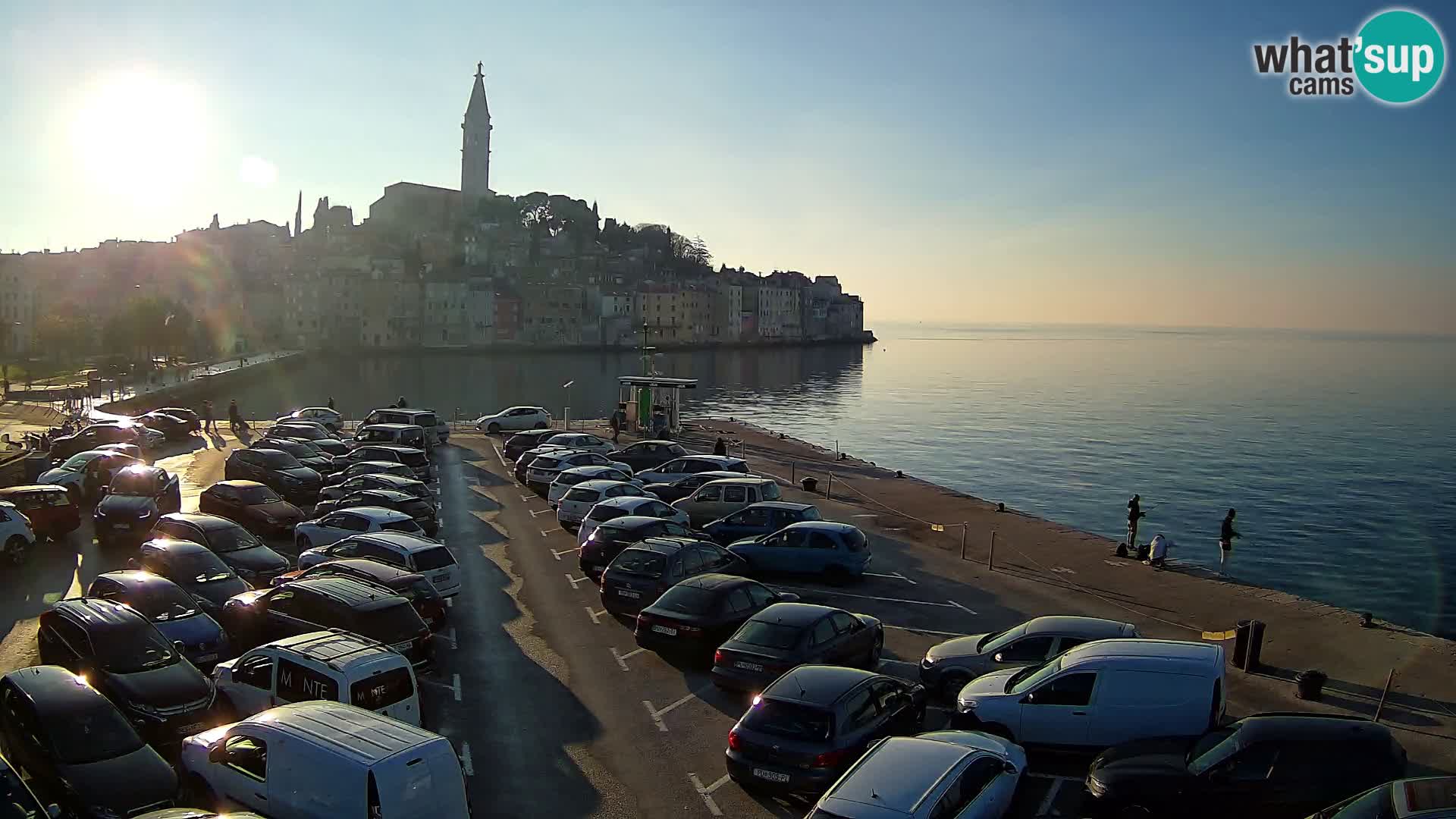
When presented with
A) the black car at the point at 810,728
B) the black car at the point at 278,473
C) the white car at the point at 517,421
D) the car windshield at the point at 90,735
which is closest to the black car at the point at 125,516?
the black car at the point at 278,473

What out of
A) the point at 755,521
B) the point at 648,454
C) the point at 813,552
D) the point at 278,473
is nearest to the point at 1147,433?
the point at 648,454

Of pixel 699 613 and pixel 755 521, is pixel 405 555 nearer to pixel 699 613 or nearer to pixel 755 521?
pixel 699 613

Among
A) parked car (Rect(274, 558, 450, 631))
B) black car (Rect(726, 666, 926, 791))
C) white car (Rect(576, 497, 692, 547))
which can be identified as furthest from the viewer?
white car (Rect(576, 497, 692, 547))

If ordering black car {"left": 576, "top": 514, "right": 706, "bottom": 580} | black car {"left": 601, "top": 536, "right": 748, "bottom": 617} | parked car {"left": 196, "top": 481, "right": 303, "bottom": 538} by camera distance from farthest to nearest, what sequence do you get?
parked car {"left": 196, "top": 481, "right": 303, "bottom": 538} < black car {"left": 576, "top": 514, "right": 706, "bottom": 580} < black car {"left": 601, "top": 536, "right": 748, "bottom": 617}

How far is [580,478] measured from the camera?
24.3 meters

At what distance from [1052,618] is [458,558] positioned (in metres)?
11.7

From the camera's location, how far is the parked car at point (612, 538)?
17.1 meters

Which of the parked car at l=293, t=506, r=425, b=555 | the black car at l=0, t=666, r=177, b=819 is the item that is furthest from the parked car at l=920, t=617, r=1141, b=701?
the parked car at l=293, t=506, r=425, b=555

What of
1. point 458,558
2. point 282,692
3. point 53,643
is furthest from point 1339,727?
point 458,558

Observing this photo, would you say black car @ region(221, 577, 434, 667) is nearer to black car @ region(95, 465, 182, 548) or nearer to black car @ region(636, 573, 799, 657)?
black car @ region(636, 573, 799, 657)

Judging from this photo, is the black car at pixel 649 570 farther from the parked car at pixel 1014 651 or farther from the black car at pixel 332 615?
the parked car at pixel 1014 651

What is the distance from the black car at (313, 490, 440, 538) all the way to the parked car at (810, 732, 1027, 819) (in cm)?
1401

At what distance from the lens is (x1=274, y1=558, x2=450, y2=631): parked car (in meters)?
13.7

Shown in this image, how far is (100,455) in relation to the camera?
81.4 feet
